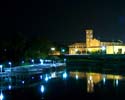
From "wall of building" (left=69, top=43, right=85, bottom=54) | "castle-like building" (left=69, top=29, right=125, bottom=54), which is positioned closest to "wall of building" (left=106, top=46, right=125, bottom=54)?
"castle-like building" (left=69, top=29, right=125, bottom=54)

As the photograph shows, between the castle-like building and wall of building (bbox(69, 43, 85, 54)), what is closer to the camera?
the castle-like building

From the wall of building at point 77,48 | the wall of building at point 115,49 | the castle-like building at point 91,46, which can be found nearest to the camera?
the wall of building at point 115,49

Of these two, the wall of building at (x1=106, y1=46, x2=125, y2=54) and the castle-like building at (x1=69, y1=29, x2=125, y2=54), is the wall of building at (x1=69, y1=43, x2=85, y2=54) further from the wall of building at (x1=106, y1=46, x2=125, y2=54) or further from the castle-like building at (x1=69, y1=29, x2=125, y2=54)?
the wall of building at (x1=106, y1=46, x2=125, y2=54)

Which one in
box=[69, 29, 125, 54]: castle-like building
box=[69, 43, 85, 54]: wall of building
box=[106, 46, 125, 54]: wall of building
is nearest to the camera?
box=[106, 46, 125, 54]: wall of building

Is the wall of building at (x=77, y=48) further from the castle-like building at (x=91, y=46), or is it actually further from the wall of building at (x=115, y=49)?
the wall of building at (x=115, y=49)

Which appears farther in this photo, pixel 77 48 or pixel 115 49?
pixel 77 48

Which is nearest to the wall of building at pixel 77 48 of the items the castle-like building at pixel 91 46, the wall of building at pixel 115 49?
the castle-like building at pixel 91 46

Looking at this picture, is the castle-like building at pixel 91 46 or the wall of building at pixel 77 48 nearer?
the castle-like building at pixel 91 46

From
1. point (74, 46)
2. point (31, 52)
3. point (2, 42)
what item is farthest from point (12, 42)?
point (74, 46)

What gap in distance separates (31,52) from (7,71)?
53.0ft

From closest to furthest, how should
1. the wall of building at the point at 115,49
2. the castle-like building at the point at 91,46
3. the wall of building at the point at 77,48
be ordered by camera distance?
the wall of building at the point at 115,49 → the castle-like building at the point at 91,46 → the wall of building at the point at 77,48

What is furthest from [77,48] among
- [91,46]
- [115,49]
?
[115,49]

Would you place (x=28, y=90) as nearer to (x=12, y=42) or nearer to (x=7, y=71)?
(x=7, y=71)

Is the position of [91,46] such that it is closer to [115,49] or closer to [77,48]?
[77,48]
